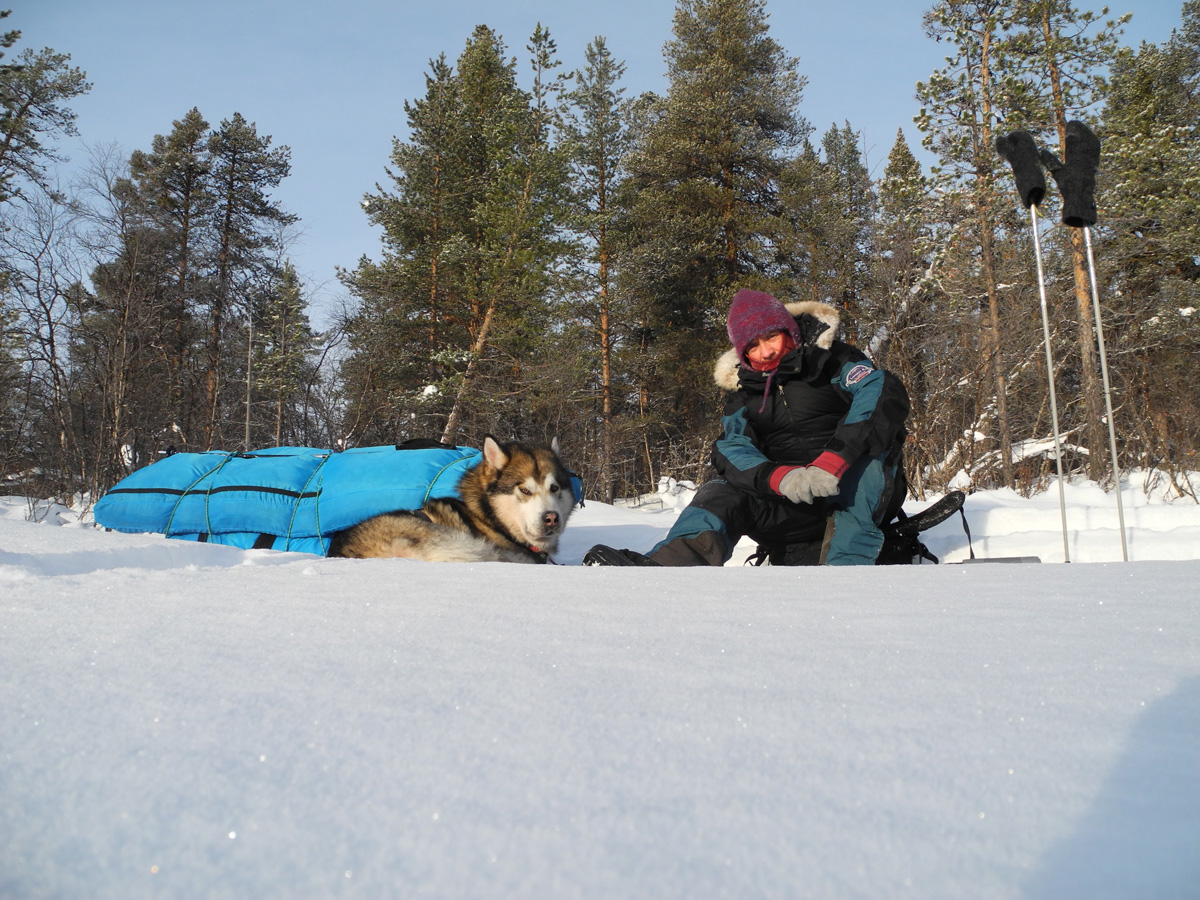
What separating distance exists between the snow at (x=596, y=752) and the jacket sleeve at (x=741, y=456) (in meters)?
2.08

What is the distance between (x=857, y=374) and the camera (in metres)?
3.56

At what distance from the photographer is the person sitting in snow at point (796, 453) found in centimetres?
330

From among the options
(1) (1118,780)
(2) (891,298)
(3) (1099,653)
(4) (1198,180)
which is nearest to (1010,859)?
(1) (1118,780)

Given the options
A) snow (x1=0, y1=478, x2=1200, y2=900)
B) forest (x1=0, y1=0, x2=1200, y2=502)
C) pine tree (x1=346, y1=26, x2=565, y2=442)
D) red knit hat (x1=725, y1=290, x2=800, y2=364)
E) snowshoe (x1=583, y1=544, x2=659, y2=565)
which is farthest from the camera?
pine tree (x1=346, y1=26, x2=565, y2=442)

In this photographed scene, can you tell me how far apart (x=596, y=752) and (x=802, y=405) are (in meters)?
3.40

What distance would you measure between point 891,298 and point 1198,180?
6.02 meters

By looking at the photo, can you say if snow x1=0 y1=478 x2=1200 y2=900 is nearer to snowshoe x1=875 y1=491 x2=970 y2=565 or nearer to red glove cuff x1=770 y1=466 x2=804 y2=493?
red glove cuff x1=770 y1=466 x2=804 y2=493

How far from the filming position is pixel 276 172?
20.4 meters

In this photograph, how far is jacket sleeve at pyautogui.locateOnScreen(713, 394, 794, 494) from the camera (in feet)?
11.2

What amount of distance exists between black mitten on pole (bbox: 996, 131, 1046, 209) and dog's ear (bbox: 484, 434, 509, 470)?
3.45 metres

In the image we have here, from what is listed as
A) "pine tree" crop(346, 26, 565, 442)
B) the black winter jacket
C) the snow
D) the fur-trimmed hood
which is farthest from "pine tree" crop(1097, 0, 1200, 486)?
"pine tree" crop(346, 26, 565, 442)

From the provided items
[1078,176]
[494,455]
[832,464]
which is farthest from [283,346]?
[1078,176]

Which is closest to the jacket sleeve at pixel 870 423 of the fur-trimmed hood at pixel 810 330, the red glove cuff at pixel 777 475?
the red glove cuff at pixel 777 475

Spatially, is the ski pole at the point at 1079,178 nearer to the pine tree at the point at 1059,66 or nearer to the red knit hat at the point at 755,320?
the red knit hat at the point at 755,320
